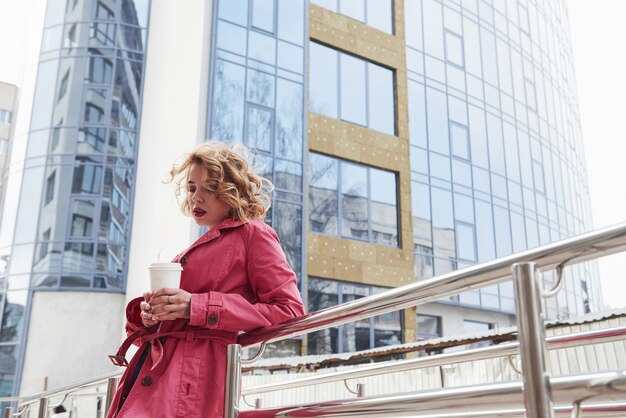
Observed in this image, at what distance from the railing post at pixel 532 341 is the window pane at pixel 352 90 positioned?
17.7 metres

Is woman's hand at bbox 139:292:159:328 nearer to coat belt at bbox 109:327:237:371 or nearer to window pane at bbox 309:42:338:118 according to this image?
coat belt at bbox 109:327:237:371

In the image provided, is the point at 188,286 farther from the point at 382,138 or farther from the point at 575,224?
the point at 575,224

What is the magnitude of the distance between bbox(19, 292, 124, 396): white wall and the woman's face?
1393 centimetres

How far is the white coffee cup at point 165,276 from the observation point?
1.99 m

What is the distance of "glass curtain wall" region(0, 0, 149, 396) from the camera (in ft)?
52.2

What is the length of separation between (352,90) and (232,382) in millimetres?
17786

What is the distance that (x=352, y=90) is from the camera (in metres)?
19.2

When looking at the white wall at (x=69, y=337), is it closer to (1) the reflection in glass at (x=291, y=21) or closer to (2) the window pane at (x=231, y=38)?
(2) the window pane at (x=231, y=38)

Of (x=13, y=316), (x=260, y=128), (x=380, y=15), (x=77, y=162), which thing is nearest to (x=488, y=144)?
(x=380, y=15)

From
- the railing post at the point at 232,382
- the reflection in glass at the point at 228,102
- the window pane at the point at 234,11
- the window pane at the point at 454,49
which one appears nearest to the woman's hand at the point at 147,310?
the railing post at the point at 232,382

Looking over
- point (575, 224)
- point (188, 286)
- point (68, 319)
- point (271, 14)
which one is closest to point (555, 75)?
point (575, 224)

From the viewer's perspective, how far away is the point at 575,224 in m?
27.0

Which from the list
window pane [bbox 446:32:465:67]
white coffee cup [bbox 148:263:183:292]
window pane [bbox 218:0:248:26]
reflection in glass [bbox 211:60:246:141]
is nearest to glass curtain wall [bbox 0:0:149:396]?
window pane [bbox 218:0:248:26]

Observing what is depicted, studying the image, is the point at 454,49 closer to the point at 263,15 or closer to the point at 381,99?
the point at 381,99
